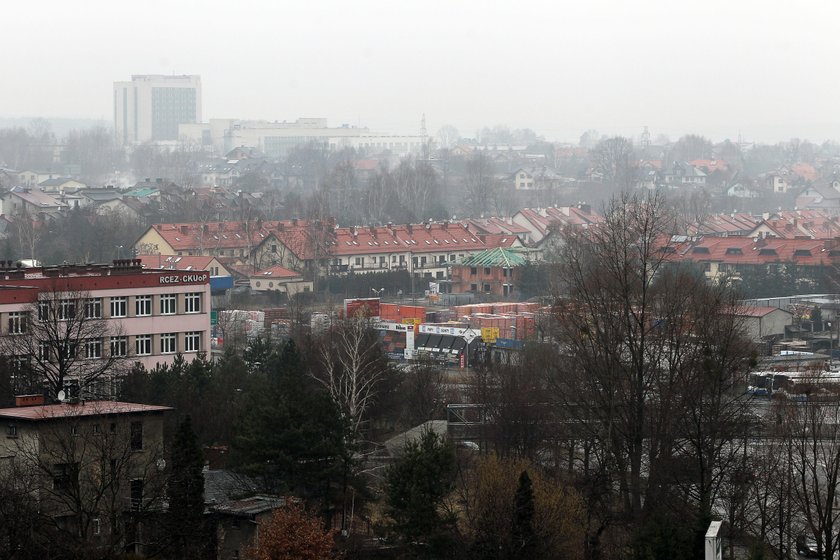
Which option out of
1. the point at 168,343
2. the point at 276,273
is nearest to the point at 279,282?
the point at 276,273

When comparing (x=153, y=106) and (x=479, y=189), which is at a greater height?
(x=153, y=106)

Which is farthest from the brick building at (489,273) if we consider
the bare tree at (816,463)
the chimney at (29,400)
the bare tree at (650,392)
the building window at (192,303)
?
the chimney at (29,400)

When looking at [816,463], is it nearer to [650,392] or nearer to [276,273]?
[650,392]

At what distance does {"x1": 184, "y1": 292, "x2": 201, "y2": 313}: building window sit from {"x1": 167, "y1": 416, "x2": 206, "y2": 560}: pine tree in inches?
362

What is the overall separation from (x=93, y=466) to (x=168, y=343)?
28.2ft

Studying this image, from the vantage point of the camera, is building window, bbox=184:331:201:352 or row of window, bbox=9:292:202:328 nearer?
row of window, bbox=9:292:202:328

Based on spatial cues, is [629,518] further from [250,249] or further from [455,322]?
[250,249]

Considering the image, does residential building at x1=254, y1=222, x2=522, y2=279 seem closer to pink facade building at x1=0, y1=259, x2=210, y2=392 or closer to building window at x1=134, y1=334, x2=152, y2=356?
pink facade building at x1=0, y1=259, x2=210, y2=392

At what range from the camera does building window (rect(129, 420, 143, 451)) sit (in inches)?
457

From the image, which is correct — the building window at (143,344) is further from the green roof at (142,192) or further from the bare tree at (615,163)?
the bare tree at (615,163)

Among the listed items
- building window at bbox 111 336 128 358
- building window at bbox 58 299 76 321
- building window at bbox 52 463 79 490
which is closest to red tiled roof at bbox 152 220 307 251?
building window at bbox 111 336 128 358

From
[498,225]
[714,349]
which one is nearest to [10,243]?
[498,225]

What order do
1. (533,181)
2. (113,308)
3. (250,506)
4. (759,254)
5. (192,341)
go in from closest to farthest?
(250,506) < (113,308) < (192,341) < (759,254) < (533,181)

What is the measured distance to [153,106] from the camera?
11912 cm
